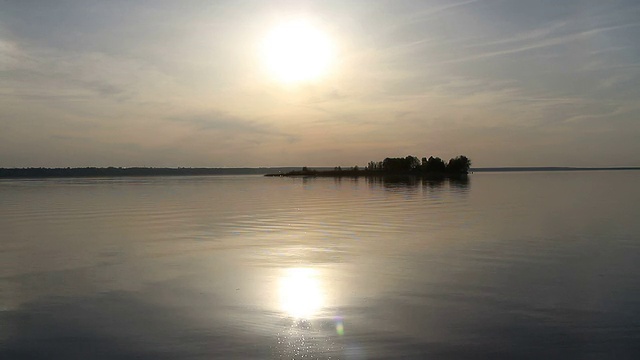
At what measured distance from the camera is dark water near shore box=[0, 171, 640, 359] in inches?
356

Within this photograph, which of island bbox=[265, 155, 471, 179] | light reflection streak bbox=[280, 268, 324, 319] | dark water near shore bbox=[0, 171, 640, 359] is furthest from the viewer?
island bbox=[265, 155, 471, 179]

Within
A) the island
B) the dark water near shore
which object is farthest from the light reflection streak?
the island

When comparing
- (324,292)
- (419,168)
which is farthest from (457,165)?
(324,292)

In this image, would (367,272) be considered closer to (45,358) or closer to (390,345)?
(390,345)

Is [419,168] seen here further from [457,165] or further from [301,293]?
[301,293]

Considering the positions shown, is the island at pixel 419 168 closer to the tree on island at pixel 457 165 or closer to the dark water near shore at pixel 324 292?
the tree on island at pixel 457 165

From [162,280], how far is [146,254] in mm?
4674

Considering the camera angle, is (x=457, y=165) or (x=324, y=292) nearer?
(x=324, y=292)

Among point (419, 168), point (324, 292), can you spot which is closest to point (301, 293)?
point (324, 292)

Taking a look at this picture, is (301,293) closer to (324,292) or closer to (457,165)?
(324,292)

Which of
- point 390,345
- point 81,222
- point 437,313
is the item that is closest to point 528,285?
point 437,313

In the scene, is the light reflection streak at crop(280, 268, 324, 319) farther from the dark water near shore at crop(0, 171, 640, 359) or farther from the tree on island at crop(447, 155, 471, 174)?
the tree on island at crop(447, 155, 471, 174)

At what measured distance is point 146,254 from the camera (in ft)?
61.6

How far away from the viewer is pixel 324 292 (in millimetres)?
12750
